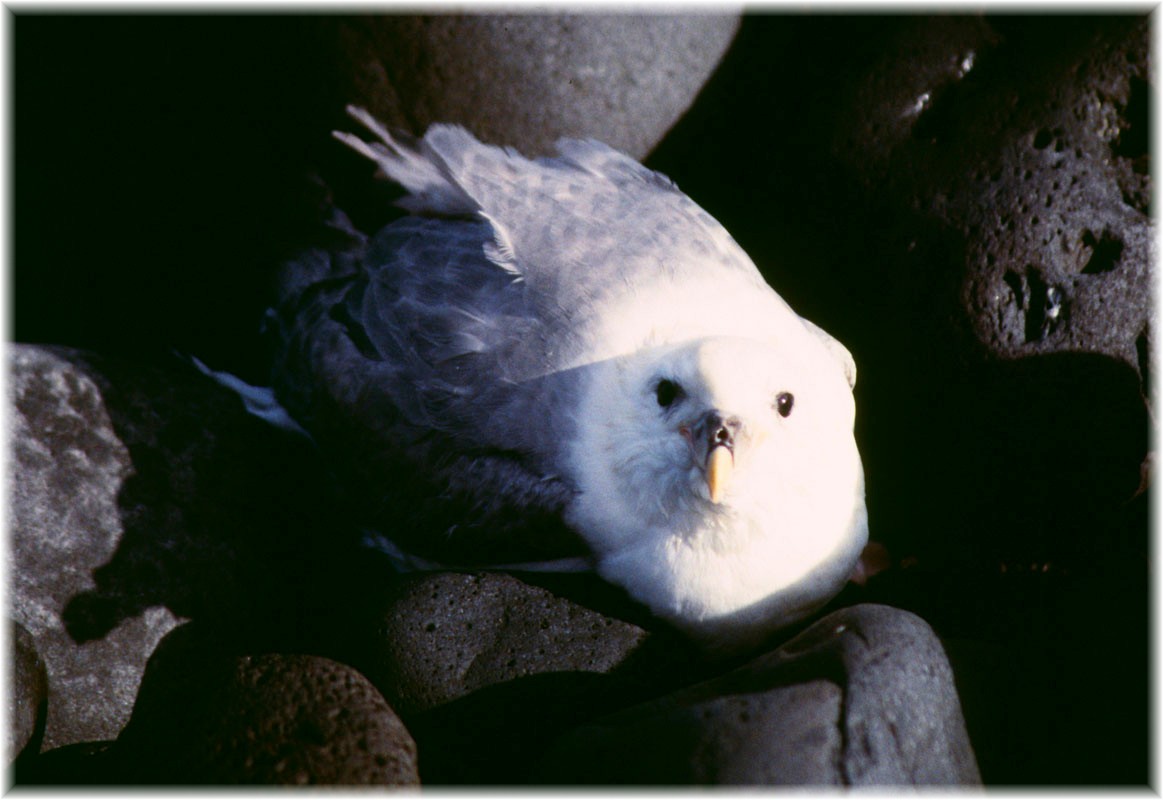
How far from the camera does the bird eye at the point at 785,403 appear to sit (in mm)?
2115

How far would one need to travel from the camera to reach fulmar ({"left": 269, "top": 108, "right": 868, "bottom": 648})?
7.06 feet

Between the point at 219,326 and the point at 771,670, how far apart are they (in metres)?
2.19

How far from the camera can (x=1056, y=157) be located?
2521 millimetres

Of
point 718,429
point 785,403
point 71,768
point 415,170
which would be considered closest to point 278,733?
point 71,768

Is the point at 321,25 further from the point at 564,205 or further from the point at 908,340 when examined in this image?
the point at 908,340

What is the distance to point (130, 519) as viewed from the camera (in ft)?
8.18

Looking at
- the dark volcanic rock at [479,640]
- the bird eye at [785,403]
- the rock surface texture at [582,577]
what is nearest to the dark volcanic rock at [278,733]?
the rock surface texture at [582,577]

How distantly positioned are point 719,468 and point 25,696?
1626mm

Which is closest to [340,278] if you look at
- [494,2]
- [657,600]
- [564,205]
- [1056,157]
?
[564,205]

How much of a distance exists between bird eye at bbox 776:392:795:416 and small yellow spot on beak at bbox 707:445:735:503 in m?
0.22

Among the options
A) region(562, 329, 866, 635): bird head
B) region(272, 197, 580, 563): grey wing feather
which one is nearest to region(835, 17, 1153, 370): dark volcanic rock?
region(562, 329, 866, 635): bird head

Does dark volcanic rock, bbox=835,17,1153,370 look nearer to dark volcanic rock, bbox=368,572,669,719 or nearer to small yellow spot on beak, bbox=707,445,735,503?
small yellow spot on beak, bbox=707,445,735,503

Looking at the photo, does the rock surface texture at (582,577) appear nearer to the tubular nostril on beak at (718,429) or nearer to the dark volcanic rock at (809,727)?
the dark volcanic rock at (809,727)

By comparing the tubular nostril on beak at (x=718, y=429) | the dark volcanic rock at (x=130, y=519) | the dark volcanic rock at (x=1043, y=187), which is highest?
the dark volcanic rock at (x=1043, y=187)
